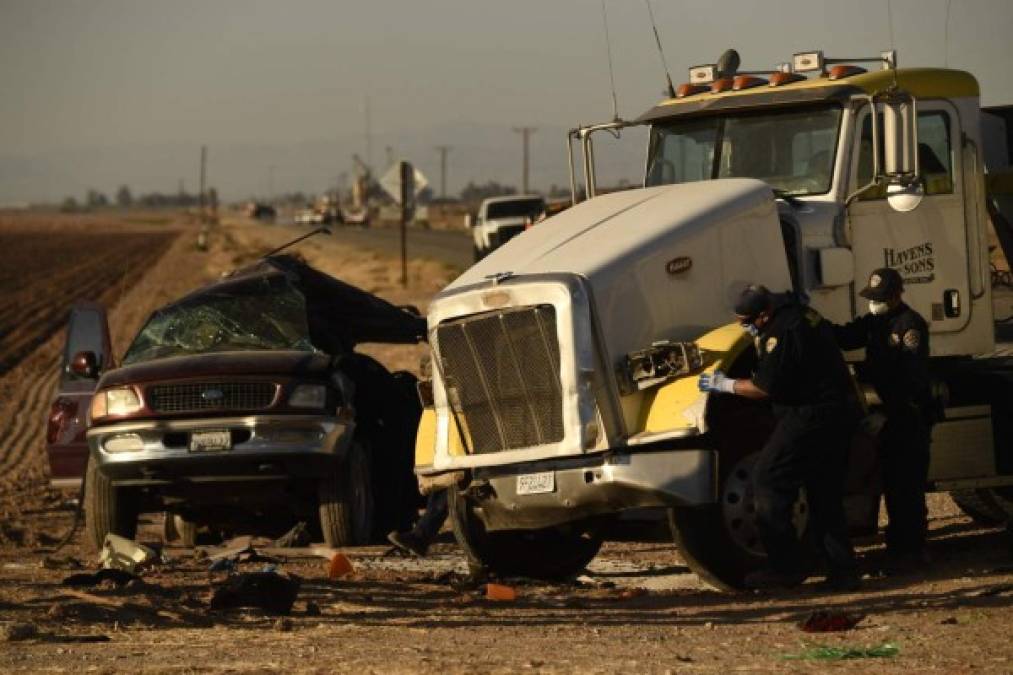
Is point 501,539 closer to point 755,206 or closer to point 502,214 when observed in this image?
point 755,206

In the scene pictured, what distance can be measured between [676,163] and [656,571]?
105 inches

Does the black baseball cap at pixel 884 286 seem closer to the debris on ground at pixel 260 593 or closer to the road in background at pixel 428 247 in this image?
the debris on ground at pixel 260 593

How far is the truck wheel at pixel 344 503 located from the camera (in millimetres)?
14781

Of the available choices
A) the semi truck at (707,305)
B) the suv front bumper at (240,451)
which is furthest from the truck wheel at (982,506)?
the suv front bumper at (240,451)

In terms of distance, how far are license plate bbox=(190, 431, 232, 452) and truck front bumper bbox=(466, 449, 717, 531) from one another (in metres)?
2.97

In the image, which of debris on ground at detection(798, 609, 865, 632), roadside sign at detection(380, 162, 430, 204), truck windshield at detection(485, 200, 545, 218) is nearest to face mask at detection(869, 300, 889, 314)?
debris on ground at detection(798, 609, 865, 632)

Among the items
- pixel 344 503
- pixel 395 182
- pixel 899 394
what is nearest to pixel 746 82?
pixel 899 394

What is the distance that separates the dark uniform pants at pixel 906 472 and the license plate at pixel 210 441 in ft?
15.2

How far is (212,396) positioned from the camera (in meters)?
14.9

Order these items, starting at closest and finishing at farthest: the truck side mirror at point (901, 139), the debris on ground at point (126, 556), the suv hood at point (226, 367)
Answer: the truck side mirror at point (901, 139) → the debris on ground at point (126, 556) → the suv hood at point (226, 367)

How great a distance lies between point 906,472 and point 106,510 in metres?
5.91

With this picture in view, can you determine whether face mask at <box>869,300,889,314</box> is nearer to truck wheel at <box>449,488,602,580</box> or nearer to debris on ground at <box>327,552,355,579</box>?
truck wheel at <box>449,488,602,580</box>

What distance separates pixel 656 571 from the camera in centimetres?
1370

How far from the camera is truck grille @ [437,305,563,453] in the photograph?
11711 millimetres
